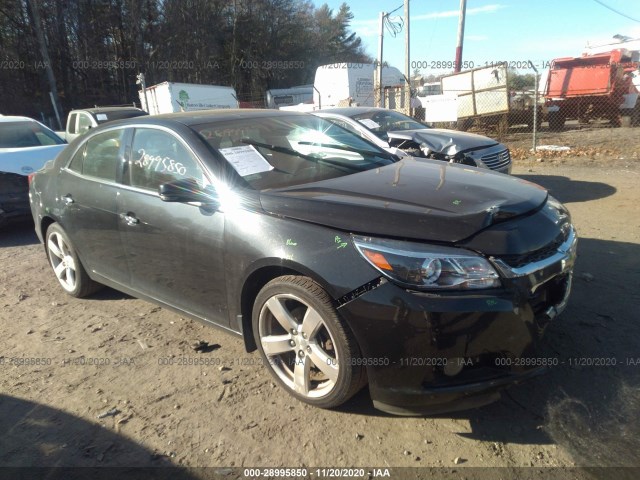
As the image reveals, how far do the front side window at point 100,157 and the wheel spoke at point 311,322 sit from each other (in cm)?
202

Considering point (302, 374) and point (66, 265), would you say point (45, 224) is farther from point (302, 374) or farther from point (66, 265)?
point (302, 374)

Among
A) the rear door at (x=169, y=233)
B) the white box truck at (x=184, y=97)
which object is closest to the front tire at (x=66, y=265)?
the rear door at (x=169, y=233)

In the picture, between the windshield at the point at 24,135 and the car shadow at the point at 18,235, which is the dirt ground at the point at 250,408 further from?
the windshield at the point at 24,135

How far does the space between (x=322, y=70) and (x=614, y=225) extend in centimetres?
2044

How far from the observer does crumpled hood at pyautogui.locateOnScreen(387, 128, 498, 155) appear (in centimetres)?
686

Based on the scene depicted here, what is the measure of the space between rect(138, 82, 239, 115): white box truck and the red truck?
12.8m

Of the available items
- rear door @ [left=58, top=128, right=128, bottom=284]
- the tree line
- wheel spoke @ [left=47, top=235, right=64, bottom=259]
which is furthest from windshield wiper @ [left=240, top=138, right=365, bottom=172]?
the tree line

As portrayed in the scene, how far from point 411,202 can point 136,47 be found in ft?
125

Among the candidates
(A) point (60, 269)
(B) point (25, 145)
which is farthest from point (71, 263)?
(B) point (25, 145)

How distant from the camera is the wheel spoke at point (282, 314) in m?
2.64

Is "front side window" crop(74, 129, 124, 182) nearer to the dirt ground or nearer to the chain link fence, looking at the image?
the dirt ground

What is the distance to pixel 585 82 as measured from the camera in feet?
54.9

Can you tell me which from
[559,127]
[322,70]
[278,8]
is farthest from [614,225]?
[278,8]

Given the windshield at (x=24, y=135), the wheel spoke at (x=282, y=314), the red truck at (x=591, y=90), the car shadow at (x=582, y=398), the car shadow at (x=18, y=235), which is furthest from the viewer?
the red truck at (x=591, y=90)
